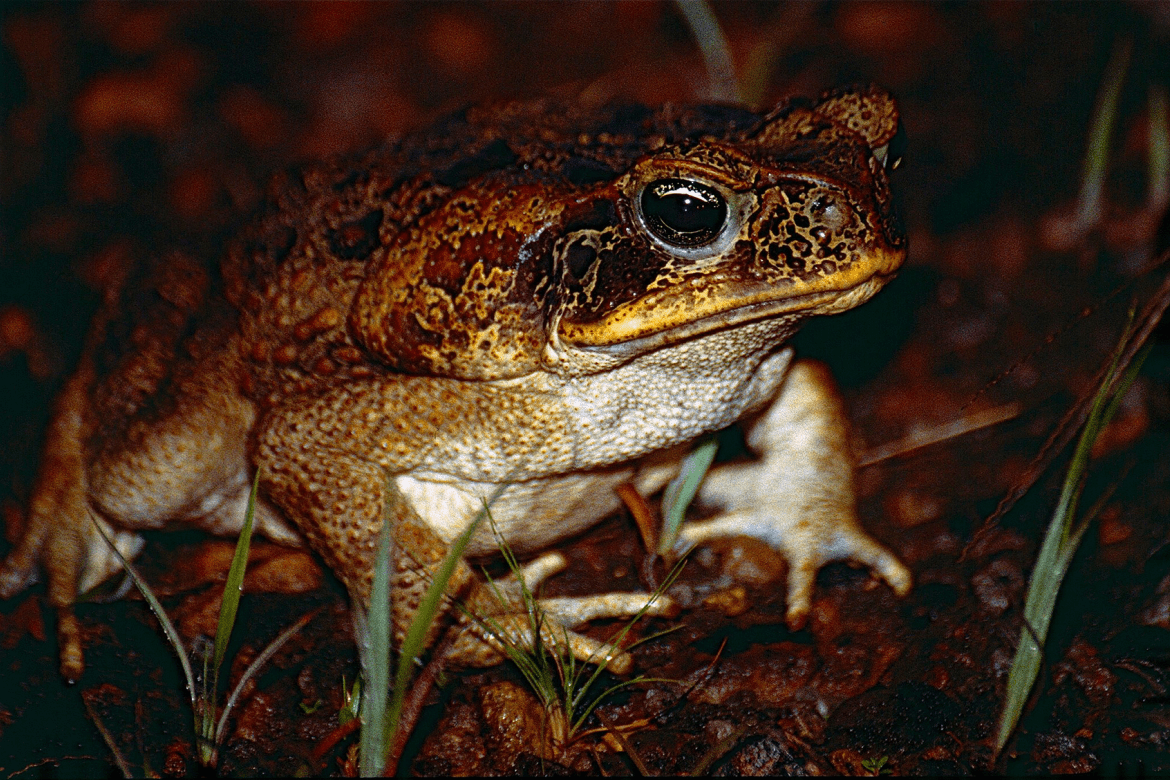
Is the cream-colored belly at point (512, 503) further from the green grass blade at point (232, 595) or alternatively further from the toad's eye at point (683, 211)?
the toad's eye at point (683, 211)

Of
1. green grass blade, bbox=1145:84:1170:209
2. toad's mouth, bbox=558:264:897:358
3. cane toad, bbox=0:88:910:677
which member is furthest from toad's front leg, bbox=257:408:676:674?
green grass blade, bbox=1145:84:1170:209

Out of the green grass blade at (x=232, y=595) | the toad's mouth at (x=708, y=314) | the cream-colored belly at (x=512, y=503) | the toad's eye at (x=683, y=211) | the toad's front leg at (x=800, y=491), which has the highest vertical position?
the toad's eye at (x=683, y=211)

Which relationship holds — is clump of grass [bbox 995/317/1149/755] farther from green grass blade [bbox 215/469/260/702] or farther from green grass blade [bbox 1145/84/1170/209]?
green grass blade [bbox 1145/84/1170/209]

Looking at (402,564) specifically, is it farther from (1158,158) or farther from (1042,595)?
(1158,158)

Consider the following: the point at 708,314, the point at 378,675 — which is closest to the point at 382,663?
the point at 378,675

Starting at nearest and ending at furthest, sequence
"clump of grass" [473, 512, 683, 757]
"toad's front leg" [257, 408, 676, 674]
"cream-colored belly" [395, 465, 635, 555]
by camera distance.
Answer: "clump of grass" [473, 512, 683, 757], "toad's front leg" [257, 408, 676, 674], "cream-colored belly" [395, 465, 635, 555]

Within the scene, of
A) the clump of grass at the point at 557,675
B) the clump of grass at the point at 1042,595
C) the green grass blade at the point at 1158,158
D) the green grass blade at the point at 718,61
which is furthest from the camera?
the green grass blade at the point at 718,61

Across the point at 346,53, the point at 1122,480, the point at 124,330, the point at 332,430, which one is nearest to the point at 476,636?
the point at 332,430

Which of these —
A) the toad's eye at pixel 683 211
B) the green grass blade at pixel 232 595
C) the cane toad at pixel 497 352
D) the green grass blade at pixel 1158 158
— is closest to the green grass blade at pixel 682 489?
the cane toad at pixel 497 352
